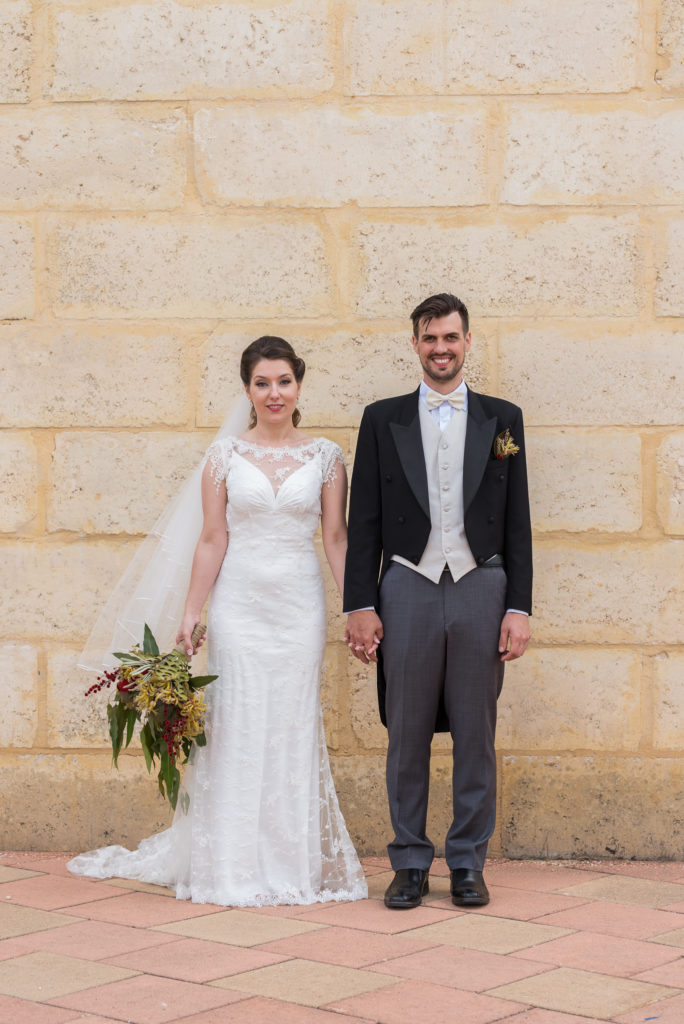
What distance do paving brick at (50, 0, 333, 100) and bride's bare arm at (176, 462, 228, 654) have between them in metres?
1.59

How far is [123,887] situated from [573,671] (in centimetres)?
187

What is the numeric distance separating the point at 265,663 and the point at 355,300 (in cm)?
148

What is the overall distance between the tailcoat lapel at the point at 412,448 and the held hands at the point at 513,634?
0.45m

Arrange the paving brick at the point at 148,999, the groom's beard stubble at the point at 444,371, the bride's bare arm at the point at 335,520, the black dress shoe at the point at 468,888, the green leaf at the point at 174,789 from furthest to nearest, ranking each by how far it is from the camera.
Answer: the bride's bare arm at the point at 335,520, the green leaf at the point at 174,789, the groom's beard stubble at the point at 444,371, the black dress shoe at the point at 468,888, the paving brick at the point at 148,999

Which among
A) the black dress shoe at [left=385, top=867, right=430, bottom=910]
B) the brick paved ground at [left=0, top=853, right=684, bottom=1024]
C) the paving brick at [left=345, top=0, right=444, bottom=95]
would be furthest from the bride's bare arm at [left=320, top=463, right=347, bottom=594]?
the paving brick at [left=345, top=0, right=444, bottom=95]

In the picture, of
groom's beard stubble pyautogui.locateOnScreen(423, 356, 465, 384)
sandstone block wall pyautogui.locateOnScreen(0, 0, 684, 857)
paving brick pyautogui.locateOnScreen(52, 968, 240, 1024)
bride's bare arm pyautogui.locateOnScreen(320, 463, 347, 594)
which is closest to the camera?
paving brick pyautogui.locateOnScreen(52, 968, 240, 1024)

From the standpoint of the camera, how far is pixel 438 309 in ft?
14.1

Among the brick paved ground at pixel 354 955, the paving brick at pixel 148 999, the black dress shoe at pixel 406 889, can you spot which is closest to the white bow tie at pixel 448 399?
the black dress shoe at pixel 406 889

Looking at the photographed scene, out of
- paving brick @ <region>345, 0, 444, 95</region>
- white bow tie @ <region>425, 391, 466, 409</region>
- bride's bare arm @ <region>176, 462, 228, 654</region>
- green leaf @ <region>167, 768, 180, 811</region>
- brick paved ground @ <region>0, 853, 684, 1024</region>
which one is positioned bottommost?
brick paved ground @ <region>0, 853, 684, 1024</region>

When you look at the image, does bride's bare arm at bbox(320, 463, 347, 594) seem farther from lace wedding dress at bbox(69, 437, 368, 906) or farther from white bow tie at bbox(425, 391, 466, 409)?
white bow tie at bbox(425, 391, 466, 409)

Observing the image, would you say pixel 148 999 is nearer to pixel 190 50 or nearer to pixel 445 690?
pixel 445 690

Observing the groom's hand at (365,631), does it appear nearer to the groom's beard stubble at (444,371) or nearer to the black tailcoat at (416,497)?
the black tailcoat at (416,497)

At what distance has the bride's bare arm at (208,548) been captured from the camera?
4523 millimetres

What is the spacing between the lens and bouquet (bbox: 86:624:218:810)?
4.30 meters
